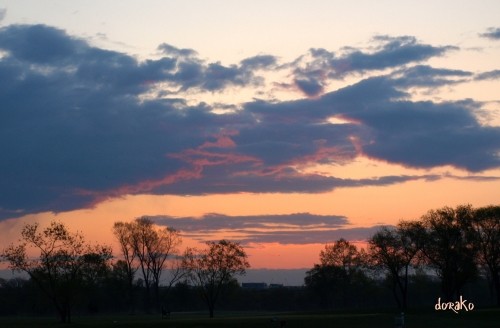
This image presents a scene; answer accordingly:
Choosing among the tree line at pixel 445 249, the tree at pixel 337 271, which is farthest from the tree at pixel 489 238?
the tree at pixel 337 271

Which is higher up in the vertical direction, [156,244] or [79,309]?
[156,244]

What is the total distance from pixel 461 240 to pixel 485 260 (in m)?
4.94

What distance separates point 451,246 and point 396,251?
12.0m

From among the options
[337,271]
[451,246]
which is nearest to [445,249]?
[451,246]

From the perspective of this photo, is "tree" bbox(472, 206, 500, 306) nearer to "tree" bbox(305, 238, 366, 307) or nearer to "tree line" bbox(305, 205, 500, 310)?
"tree line" bbox(305, 205, 500, 310)

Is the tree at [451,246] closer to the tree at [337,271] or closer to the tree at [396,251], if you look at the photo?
the tree at [396,251]

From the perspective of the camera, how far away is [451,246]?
11419 centimetres

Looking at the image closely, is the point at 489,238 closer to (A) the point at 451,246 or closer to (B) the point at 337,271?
(A) the point at 451,246

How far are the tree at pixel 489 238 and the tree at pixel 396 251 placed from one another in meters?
10.7

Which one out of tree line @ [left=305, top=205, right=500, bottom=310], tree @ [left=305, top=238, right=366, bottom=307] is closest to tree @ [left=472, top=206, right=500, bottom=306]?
tree line @ [left=305, top=205, right=500, bottom=310]

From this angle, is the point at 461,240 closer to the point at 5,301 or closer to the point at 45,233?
the point at 45,233

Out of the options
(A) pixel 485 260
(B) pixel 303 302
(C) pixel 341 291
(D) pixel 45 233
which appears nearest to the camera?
(D) pixel 45 233

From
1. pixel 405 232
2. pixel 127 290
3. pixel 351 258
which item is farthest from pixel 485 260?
pixel 127 290

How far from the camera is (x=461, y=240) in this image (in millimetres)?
114500
